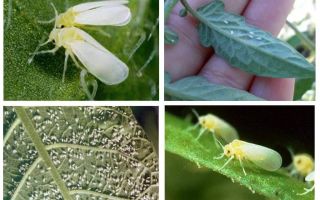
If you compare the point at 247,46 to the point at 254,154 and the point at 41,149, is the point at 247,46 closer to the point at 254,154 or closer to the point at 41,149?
the point at 254,154

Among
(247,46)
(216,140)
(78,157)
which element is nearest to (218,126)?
(216,140)

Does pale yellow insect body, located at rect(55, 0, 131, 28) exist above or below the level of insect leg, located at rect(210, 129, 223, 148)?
above

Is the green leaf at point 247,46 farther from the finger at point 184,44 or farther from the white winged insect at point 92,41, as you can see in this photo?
the white winged insect at point 92,41

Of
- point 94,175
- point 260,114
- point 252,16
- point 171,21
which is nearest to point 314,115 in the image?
point 260,114

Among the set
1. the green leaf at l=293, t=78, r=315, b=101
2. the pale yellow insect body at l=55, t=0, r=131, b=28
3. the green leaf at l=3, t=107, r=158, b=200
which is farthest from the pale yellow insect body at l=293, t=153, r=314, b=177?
the pale yellow insect body at l=55, t=0, r=131, b=28

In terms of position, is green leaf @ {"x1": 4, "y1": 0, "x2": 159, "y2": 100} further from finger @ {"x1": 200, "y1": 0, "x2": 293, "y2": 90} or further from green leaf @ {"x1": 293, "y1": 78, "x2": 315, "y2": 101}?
green leaf @ {"x1": 293, "y1": 78, "x2": 315, "y2": 101}
